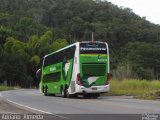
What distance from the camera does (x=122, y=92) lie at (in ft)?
129

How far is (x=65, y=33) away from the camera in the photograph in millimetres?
113688

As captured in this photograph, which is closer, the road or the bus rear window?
the road

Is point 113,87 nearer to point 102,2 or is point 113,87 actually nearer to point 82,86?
point 82,86

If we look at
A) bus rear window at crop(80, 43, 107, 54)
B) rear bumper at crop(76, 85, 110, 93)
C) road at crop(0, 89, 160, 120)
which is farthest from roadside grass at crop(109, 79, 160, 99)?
road at crop(0, 89, 160, 120)

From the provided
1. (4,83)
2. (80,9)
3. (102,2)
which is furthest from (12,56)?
(102,2)

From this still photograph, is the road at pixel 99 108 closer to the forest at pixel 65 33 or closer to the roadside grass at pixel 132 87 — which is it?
the roadside grass at pixel 132 87

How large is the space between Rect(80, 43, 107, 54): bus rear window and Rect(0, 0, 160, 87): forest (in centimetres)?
3549

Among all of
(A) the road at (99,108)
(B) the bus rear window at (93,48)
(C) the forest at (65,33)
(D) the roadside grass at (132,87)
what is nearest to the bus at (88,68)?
(B) the bus rear window at (93,48)

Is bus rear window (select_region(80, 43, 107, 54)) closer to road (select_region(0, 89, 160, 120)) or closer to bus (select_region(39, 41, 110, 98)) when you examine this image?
bus (select_region(39, 41, 110, 98))

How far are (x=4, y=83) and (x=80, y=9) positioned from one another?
1426 inches

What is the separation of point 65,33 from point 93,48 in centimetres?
7983

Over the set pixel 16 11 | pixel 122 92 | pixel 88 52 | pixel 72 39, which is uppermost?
pixel 16 11

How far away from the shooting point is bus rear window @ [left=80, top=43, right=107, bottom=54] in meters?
33.8

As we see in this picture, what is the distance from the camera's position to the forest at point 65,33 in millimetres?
86250
